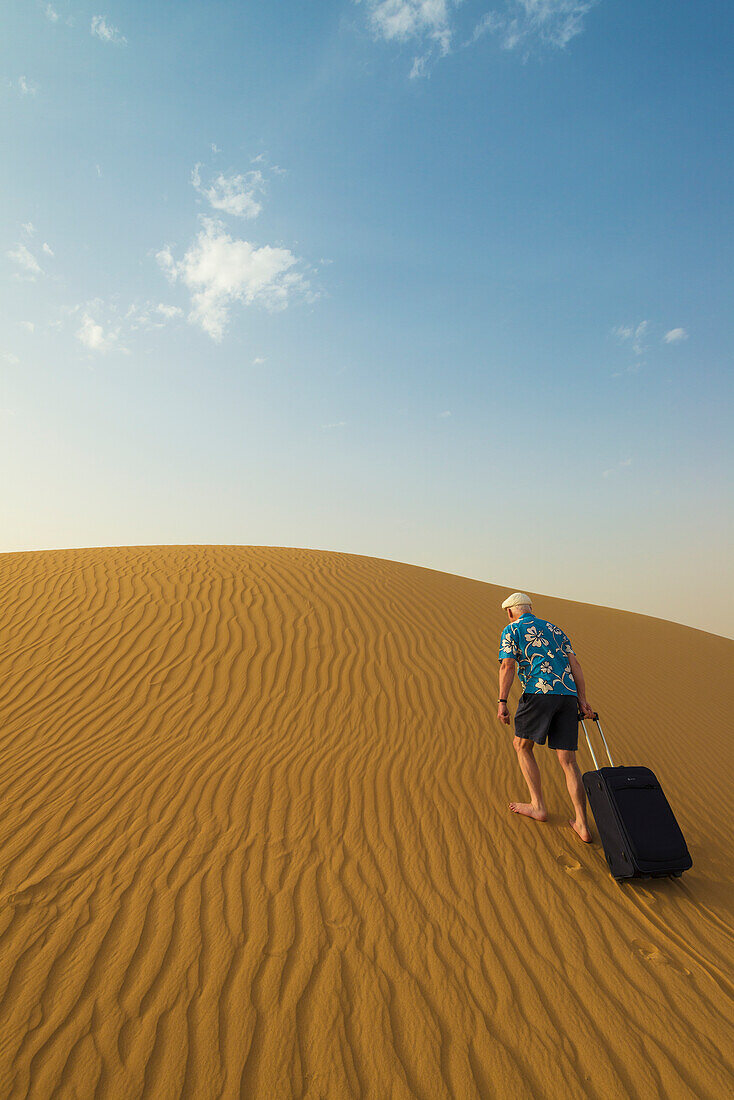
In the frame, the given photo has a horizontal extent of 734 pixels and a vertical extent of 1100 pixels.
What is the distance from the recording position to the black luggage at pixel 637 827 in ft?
11.4

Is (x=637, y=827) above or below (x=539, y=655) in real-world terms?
below

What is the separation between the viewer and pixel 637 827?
11.7 feet

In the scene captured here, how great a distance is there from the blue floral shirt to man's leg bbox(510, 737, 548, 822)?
0.44 m

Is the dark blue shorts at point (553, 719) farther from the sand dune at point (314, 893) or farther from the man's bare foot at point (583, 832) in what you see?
the sand dune at point (314, 893)

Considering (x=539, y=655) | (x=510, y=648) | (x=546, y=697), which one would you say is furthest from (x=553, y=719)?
(x=510, y=648)

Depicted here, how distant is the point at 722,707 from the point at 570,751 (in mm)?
7434

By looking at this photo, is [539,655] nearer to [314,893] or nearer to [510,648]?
Result: [510,648]

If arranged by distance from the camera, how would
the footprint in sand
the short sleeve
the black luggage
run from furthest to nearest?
the short sleeve → the black luggage → the footprint in sand

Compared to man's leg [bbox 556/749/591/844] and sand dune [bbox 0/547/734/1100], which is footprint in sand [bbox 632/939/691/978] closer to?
sand dune [bbox 0/547/734/1100]

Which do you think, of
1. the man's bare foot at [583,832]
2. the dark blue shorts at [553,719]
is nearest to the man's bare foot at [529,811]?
the man's bare foot at [583,832]

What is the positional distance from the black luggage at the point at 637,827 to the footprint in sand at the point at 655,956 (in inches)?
17.8

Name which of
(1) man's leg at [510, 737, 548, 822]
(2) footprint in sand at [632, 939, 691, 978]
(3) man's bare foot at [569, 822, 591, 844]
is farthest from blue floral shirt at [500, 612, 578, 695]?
(2) footprint in sand at [632, 939, 691, 978]

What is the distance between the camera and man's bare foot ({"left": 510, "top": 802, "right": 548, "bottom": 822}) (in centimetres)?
432

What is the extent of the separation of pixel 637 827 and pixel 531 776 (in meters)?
0.83
